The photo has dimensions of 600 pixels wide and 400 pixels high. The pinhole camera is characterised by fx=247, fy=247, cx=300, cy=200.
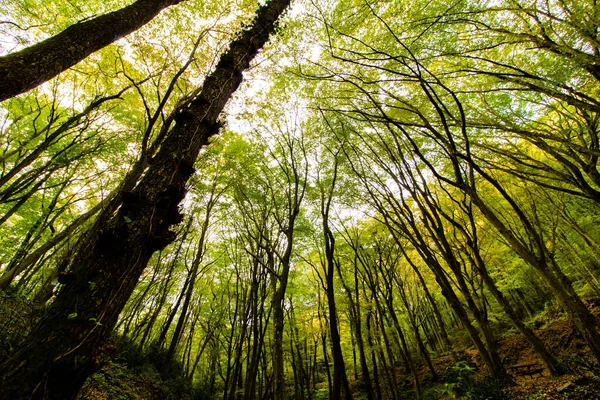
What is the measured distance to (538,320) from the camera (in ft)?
43.3

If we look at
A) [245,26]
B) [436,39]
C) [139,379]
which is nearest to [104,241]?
[245,26]

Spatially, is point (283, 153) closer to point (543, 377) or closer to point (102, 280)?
point (102, 280)

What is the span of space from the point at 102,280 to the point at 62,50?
195 centimetres

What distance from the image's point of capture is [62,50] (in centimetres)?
208

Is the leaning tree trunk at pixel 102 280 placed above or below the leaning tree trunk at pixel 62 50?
below

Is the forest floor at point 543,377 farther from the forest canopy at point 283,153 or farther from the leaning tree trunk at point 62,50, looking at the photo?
the leaning tree trunk at point 62,50

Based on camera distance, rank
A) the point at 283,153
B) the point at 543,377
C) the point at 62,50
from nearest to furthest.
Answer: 1. the point at 62,50
2. the point at 543,377
3. the point at 283,153

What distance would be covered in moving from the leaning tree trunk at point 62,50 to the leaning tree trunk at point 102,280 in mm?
944

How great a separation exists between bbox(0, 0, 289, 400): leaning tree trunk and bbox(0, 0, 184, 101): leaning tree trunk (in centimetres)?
94

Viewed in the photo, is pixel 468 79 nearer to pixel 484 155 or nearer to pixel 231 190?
pixel 484 155

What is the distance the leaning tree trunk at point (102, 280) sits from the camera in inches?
57.2

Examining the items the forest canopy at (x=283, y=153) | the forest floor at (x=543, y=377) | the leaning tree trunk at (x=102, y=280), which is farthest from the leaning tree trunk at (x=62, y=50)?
the forest floor at (x=543, y=377)

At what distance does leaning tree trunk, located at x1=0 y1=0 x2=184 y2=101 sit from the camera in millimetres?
1737

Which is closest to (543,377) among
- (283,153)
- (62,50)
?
(283,153)
